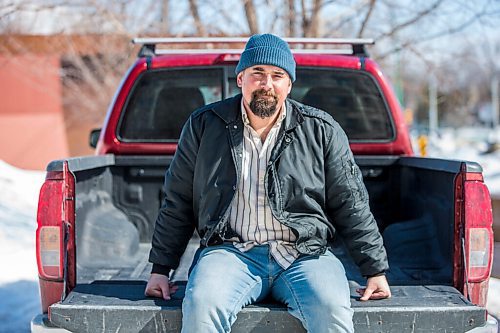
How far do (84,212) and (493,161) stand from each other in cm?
2334

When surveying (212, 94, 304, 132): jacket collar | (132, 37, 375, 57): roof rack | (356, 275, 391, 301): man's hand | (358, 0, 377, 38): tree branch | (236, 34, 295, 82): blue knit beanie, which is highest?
(358, 0, 377, 38): tree branch

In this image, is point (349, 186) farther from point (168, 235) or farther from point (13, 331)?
point (13, 331)

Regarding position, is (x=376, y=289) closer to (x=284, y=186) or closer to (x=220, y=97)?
(x=284, y=186)

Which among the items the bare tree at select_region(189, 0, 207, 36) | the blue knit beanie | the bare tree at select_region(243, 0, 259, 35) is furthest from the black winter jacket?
the bare tree at select_region(189, 0, 207, 36)

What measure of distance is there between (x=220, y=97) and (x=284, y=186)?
1.66 m

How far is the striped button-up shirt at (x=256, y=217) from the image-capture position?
300cm

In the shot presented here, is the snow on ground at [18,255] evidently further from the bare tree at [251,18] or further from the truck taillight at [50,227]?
the bare tree at [251,18]

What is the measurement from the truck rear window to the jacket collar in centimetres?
132

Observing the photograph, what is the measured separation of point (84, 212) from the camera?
3682 mm

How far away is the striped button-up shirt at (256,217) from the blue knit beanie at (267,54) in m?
0.34

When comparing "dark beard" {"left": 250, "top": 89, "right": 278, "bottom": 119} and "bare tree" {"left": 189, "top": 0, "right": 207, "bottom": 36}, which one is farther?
"bare tree" {"left": 189, "top": 0, "right": 207, "bottom": 36}

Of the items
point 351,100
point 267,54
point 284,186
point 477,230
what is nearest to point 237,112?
point 267,54

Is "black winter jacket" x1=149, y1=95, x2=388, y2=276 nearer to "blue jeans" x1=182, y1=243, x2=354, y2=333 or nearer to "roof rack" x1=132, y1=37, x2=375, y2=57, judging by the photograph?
"blue jeans" x1=182, y1=243, x2=354, y2=333

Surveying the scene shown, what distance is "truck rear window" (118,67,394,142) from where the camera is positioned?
175 inches
